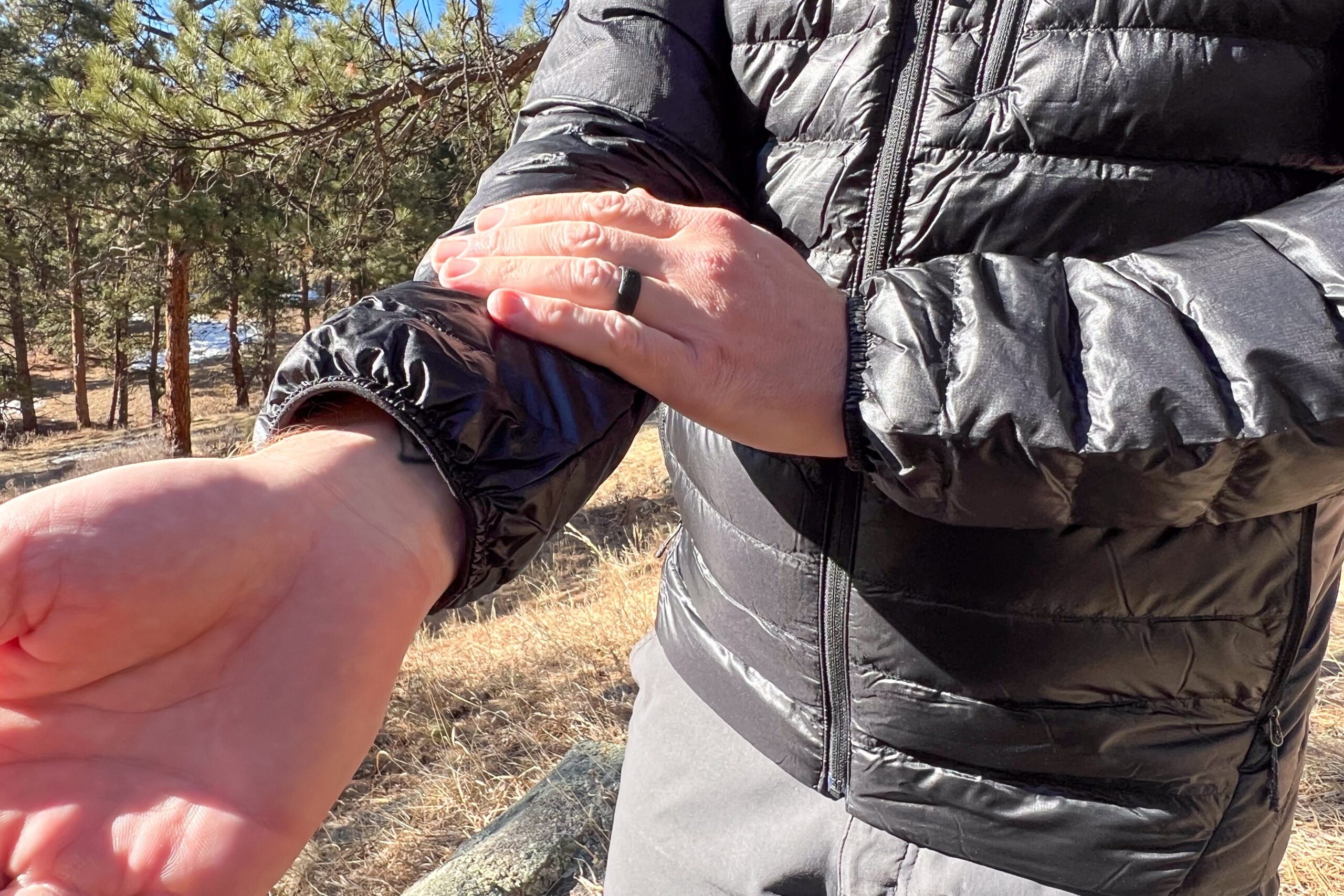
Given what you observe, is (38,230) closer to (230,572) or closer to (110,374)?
(110,374)

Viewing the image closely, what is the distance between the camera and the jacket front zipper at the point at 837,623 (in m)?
1.09

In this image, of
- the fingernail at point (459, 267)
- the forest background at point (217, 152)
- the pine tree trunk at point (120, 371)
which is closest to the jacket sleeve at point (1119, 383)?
the fingernail at point (459, 267)

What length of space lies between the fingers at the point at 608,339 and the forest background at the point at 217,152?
12.6ft

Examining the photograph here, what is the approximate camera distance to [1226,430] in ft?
2.46

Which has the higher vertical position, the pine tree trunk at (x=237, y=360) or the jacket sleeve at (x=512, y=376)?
the jacket sleeve at (x=512, y=376)

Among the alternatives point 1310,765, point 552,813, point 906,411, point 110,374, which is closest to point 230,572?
point 906,411

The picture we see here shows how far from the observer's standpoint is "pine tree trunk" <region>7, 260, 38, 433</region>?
65.6ft

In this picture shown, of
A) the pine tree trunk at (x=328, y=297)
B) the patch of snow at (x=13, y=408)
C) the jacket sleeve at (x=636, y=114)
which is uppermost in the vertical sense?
the jacket sleeve at (x=636, y=114)

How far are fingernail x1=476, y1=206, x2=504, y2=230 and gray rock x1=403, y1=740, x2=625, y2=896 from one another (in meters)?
2.09

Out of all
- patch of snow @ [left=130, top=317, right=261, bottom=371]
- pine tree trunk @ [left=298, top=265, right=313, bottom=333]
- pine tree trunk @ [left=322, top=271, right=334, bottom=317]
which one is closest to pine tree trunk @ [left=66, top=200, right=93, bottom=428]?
patch of snow @ [left=130, top=317, right=261, bottom=371]

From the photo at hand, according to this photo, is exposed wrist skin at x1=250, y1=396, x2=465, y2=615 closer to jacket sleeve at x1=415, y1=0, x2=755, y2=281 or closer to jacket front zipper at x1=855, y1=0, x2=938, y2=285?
jacket sleeve at x1=415, y1=0, x2=755, y2=281

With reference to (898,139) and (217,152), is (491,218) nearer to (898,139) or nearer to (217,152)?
(898,139)

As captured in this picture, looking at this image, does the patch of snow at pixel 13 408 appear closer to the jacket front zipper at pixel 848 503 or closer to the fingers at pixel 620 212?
the fingers at pixel 620 212

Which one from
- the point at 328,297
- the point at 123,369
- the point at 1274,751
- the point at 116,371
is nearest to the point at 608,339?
the point at 1274,751
